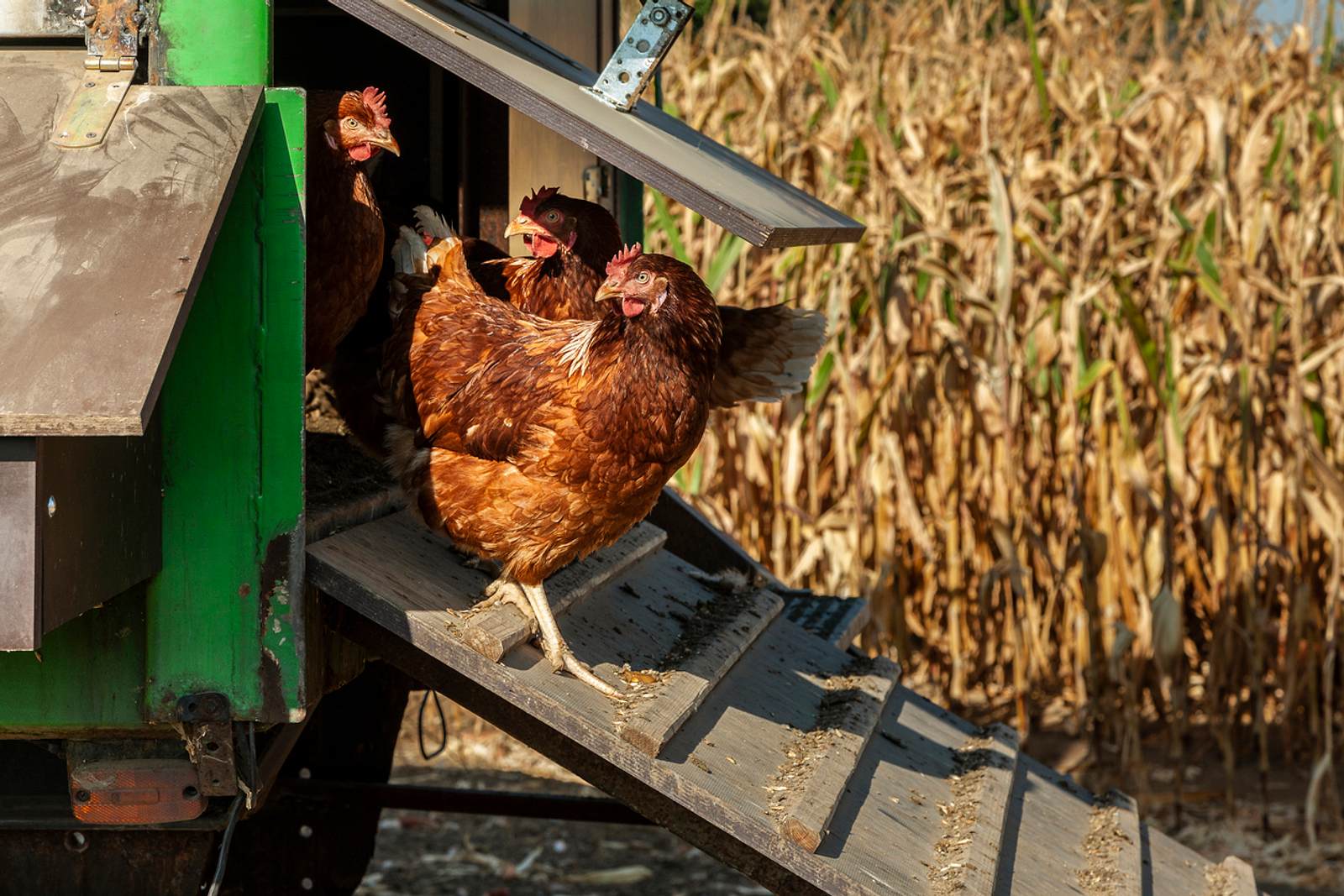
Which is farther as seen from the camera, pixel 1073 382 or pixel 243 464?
pixel 1073 382

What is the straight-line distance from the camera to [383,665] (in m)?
3.55

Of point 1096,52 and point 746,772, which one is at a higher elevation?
point 1096,52

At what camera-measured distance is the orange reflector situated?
2.15 metres

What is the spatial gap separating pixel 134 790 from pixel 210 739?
20cm

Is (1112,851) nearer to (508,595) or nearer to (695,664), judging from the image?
(695,664)

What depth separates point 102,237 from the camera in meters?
1.80

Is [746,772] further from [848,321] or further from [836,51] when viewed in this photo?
[836,51]

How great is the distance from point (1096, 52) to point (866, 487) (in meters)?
2.15

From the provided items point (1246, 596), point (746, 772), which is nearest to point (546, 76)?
point (746, 772)

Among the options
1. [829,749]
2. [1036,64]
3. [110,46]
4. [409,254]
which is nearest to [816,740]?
[829,749]

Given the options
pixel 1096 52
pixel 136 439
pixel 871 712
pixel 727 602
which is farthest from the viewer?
pixel 1096 52

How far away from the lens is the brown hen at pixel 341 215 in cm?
265

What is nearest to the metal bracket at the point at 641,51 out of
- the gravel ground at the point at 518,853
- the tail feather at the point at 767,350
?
the tail feather at the point at 767,350

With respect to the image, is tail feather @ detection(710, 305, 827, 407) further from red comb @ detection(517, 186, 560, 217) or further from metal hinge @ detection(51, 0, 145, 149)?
metal hinge @ detection(51, 0, 145, 149)
